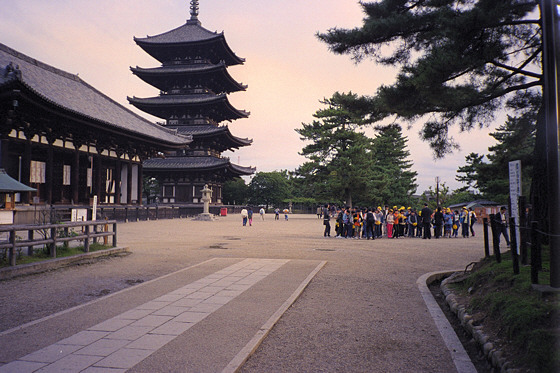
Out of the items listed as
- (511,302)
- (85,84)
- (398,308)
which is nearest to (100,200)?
(85,84)

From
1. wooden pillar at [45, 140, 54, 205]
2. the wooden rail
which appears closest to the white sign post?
the wooden rail

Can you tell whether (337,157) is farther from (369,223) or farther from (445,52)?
(445,52)

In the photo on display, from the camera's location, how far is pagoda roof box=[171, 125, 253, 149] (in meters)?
39.2

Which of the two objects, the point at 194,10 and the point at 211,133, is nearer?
the point at 211,133

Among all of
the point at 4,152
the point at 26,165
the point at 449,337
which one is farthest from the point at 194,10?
the point at 449,337

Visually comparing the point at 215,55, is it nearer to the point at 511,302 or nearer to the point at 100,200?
the point at 100,200

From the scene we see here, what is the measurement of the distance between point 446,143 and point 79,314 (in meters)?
8.32

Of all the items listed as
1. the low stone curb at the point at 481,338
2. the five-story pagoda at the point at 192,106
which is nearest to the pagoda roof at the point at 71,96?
the five-story pagoda at the point at 192,106

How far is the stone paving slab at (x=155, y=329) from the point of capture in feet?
12.3

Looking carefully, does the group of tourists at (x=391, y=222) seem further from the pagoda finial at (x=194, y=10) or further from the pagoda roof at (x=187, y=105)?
the pagoda finial at (x=194, y=10)

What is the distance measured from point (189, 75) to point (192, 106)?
3623 mm

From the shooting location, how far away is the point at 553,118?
177 inches

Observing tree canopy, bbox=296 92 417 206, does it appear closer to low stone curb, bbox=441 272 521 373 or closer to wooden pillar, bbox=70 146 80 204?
wooden pillar, bbox=70 146 80 204

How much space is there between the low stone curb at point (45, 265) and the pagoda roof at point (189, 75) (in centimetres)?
3205
